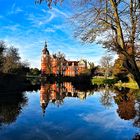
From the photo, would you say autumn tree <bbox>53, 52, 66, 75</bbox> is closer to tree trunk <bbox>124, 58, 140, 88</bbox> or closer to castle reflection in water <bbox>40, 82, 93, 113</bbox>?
castle reflection in water <bbox>40, 82, 93, 113</bbox>

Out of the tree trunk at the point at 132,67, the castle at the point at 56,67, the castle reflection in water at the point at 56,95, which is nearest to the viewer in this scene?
the tree trunk at the point at 132,67

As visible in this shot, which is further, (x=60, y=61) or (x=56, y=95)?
(x=60, y=61)

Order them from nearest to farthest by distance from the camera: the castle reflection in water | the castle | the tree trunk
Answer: the tree trunk < the castle reflection in water < the castle

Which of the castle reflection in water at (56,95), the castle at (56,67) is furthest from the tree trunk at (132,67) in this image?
the castle at (56,67)

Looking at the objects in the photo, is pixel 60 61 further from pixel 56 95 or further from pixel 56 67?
pixel 56 95

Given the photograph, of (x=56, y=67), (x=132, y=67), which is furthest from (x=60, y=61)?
(x=132, y=67)

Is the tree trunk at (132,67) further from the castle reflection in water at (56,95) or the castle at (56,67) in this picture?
the castle at (56,67)

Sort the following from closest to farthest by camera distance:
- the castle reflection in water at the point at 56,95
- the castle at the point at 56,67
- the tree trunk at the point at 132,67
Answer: the tree trunk at the point at 132,67 < the castle reflection in water at the point at 56,95 < the castle at the point at 56,67

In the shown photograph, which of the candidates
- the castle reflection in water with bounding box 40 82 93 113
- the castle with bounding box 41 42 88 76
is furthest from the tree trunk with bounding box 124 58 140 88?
the castle with bounding box 41 42 88 76

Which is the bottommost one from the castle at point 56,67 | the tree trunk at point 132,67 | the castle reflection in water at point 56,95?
the castle reflection in water at point 56,95

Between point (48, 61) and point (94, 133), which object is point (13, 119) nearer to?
point (94, 133)

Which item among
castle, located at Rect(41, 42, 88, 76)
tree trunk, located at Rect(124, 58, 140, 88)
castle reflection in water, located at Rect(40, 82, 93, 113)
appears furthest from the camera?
castle, located at Rect(41, 42, 88, 76)

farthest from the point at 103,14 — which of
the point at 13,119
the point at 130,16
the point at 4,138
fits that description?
the point at 13,119

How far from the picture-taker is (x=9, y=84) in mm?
46688
